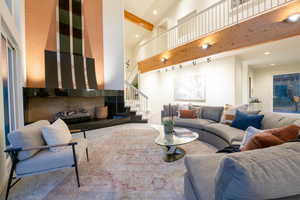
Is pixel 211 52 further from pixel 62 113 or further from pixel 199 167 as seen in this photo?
pixel 62 113

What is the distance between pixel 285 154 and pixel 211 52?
4127 mm

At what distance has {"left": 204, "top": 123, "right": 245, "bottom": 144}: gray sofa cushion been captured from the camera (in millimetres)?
2361

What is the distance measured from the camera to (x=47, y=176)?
6.67 feet

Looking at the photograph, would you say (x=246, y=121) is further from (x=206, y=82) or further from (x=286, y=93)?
(x=286, y=93)

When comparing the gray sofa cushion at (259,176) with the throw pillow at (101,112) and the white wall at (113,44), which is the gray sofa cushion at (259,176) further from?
the white wall at (113,44)

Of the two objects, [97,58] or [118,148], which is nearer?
[118,148]

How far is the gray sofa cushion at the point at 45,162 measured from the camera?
164cm

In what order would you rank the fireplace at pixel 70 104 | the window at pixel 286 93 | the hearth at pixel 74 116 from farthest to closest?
the window at pixel 286 93
the hearth at pixel 74 116
the fireplace at pixel 70 104

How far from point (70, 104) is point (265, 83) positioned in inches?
338

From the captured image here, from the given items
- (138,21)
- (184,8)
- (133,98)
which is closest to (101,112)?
(133,98)

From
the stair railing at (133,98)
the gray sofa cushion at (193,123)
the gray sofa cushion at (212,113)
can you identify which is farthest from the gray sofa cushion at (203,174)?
the stair railing at (133,98)

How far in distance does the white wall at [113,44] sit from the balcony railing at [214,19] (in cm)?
Answer: 199

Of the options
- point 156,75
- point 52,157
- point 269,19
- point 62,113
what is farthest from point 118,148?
point 156,75

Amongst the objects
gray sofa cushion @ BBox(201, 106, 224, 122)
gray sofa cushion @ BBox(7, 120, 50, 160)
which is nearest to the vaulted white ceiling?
gray sofa cushion @ BBox(201, 106, 224, 122)
